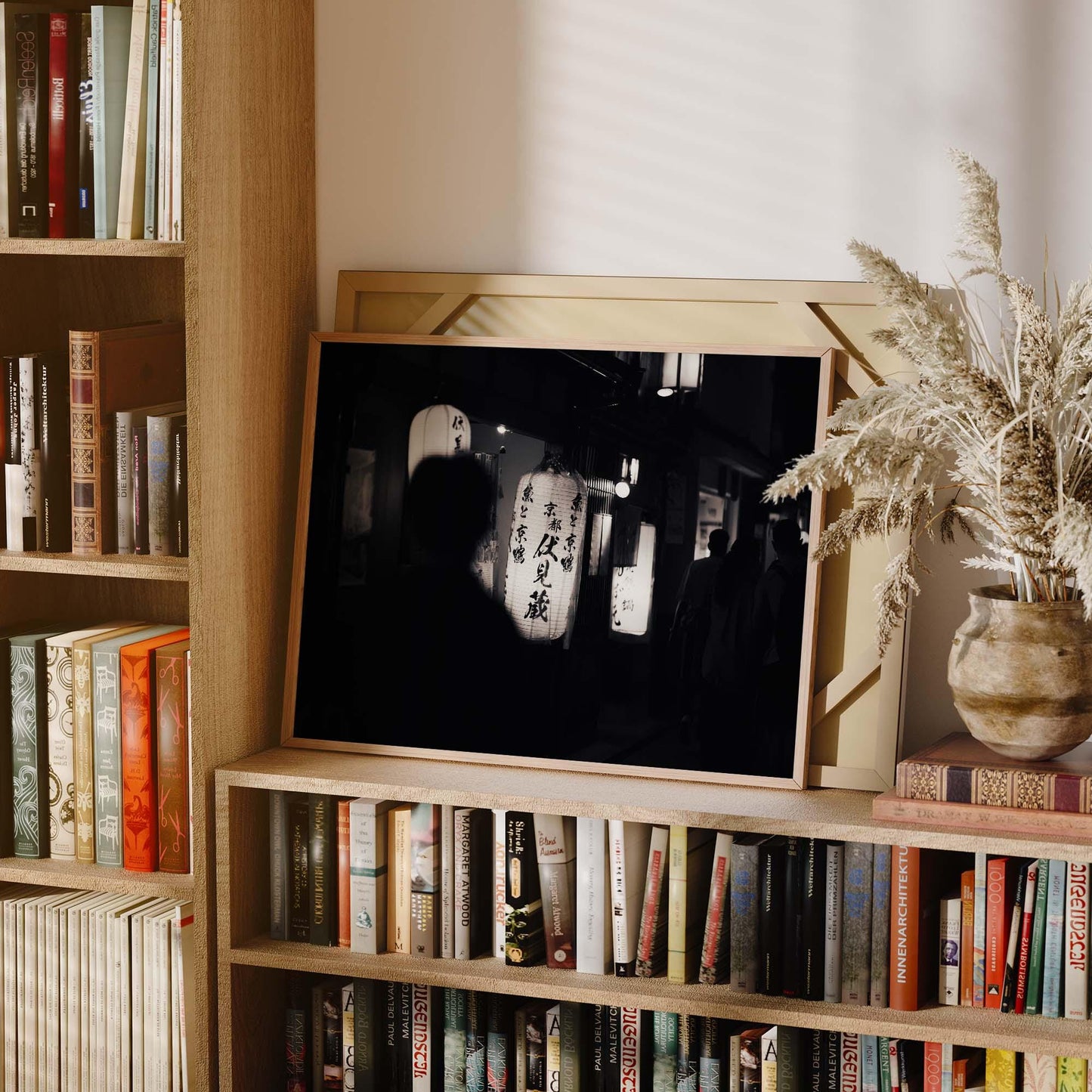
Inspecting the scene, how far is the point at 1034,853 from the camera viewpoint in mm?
1495

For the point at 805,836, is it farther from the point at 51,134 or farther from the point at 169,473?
the point at 51,134

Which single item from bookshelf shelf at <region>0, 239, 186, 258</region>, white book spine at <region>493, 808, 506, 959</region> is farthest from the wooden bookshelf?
white book spine at <region>493, 808, 506, 959</region>

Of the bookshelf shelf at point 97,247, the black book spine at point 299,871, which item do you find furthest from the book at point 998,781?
the bookshelf shelf at point 97,247

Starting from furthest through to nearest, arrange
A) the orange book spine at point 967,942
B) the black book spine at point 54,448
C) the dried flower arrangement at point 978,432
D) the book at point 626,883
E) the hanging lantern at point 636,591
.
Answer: the black book spine at point 54,448 < the hanging lantern at point 636,591 < the book at point 626,883 < the orange book spine at point 967,942 < the dried flower arrangement at point 978,432

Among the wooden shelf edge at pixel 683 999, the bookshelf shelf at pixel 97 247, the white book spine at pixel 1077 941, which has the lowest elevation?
the wooden shelf edge at pixel 683 999

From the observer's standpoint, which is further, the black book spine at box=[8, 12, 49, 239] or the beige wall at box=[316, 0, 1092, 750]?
the black book spine at box=[8, 12, 49, 239]

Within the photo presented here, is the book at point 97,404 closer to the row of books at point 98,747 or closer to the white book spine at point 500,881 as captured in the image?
the row of books at point 98,747

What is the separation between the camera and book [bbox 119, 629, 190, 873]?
6.05 feet

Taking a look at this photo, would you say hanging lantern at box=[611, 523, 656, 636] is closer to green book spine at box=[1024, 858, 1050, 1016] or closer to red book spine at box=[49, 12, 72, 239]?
green book spine at box=[1024, 858, 1050, 1016]

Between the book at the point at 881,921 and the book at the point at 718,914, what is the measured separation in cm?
17

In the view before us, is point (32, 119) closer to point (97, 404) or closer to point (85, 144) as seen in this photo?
point (85, 144)

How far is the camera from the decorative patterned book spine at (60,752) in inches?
74.6

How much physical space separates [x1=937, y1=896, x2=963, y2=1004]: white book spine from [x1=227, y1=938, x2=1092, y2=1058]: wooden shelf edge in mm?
18

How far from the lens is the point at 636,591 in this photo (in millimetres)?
1779
